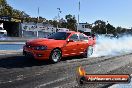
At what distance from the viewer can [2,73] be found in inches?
419

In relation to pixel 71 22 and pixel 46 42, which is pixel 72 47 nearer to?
pixel 46 42

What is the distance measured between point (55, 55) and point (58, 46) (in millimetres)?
452

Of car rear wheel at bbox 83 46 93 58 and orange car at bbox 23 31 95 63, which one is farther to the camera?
car rear wheel at bbox 83 46 93 58

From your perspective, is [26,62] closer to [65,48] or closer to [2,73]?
[65,48]

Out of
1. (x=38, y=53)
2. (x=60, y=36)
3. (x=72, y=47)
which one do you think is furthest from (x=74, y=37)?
(x=38, y=53)

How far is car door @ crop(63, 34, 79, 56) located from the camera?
14938 millimetres

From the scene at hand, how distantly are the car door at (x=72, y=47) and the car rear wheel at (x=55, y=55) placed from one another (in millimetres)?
481

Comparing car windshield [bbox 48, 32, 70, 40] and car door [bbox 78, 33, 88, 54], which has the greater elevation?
car windshield [bbox 48, 32, 70, 40]

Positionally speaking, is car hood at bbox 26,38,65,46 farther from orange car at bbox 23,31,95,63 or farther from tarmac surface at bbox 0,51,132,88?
tarmac surface at bbox 0,51,132,88

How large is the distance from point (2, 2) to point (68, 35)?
8059cm

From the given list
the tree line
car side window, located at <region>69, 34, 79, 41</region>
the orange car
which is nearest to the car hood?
the orange car

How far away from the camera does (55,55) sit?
14172mm

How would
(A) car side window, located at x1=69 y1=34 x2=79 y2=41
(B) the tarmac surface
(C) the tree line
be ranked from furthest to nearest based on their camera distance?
(C) the tree line, (A) car side window, located at x1=69 y1=34 x2=79 y2=41, (B) the tarmac surface

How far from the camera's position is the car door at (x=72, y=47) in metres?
14.9
